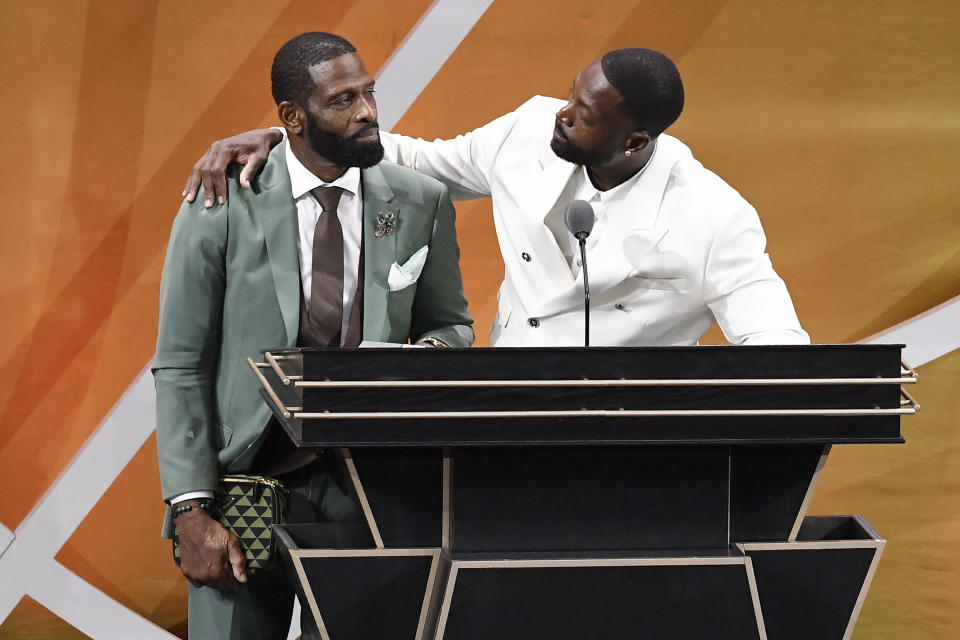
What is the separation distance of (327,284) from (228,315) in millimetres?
185

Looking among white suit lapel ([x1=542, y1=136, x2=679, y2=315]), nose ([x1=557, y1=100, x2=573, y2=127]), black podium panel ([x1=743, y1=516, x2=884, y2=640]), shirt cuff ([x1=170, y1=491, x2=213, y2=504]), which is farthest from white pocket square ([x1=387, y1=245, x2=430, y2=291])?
black podium panel ([x1=743, y1=516, x2=884, y2=640])

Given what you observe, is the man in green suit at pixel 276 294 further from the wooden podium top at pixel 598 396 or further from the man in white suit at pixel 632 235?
the wooden podium top at pixel 598 396

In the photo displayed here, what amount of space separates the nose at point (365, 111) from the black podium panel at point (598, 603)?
877 mm

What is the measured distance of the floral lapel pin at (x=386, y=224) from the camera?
2.08 meters

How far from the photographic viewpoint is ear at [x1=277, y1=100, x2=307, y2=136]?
81.3 inches

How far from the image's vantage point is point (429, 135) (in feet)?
10.5

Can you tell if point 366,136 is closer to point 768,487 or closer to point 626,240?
point 626,240

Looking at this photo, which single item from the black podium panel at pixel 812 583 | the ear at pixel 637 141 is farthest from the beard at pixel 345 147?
the black podium panel at pixel 812 583

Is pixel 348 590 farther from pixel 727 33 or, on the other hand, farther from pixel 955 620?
pixel 955 620

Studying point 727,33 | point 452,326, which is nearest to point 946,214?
point 727,33

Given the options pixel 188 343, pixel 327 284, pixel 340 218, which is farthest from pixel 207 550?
pixel 340 218

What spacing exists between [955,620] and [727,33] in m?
1.90

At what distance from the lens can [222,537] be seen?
1.95m

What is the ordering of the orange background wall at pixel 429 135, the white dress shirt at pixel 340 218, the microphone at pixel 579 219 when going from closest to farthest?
the microphone at pixel 579 219, the white dress shirt at pixel 340 218, the orange background wall at pixel 429 135
